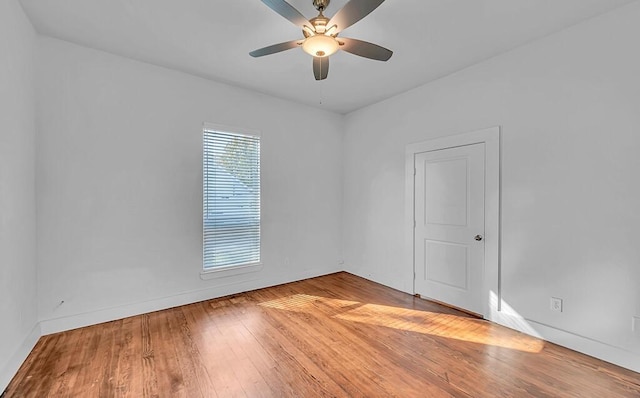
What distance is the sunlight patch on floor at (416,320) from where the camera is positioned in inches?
105

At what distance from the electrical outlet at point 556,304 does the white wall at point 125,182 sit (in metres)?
3.32

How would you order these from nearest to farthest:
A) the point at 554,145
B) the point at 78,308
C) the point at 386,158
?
the point at 554,145 → the point at 78,308 → the point at 386,158

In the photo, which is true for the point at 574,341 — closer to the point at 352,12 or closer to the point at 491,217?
the point at 491,217

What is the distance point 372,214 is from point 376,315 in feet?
5.75

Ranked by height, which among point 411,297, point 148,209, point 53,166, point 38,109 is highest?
point 38,109

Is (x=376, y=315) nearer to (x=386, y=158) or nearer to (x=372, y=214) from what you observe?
(x=372, y=214)

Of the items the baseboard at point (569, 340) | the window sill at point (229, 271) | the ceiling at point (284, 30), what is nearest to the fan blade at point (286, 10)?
the ceiling at point (284, 30)

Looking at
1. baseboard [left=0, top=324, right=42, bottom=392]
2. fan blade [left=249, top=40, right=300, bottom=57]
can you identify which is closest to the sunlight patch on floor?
baseboard [left=0, top=324, right=42, bottom=392]

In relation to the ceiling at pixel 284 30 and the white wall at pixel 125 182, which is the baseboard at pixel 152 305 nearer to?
the white wall at pixel 125 182

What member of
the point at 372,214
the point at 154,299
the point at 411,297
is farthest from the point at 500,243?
the point at 154,299

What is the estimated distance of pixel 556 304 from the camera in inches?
103

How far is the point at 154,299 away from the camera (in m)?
3.28

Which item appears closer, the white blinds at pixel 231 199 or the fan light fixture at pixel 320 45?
the fan light fixture at pixel 320 45

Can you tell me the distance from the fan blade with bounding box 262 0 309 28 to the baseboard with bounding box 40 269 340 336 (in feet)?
10.7
